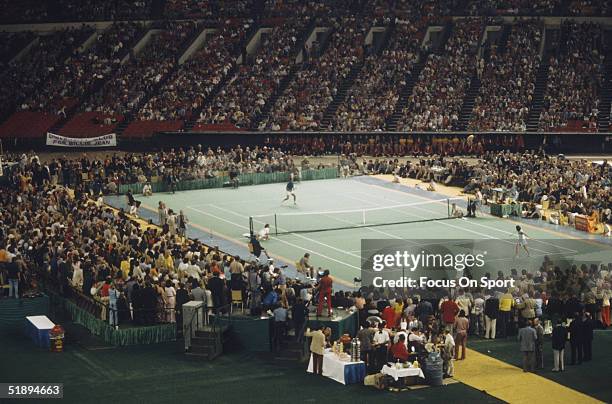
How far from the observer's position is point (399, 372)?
2902cm

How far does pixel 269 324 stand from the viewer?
3247cm

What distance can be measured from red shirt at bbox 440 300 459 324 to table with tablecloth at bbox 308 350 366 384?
3.44 metres

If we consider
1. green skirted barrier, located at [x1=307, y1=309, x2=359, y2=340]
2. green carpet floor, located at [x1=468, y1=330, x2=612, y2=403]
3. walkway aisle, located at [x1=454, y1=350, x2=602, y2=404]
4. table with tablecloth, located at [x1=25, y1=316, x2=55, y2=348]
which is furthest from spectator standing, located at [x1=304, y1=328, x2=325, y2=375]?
table with tablecloth, located at [x1=25, y1=316, x2=55, y2=348]

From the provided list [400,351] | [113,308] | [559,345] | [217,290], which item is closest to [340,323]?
[400,351]

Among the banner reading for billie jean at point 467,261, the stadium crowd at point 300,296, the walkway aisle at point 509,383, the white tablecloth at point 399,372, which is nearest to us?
the walkway aisle at point 509,383

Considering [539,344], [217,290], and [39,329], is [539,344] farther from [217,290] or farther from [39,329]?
[39,329]

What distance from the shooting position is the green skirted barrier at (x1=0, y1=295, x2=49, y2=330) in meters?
35.9

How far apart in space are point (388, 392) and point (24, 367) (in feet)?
32.6

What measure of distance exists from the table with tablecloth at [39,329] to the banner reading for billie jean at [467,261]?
9.49 m

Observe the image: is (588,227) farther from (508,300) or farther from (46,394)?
(46,394)

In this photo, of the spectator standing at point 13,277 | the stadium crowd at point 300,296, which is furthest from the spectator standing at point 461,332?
the spectator standing at point 13,277

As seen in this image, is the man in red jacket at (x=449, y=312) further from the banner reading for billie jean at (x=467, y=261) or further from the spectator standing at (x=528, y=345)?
the spectator standing at (x=528, y=345)

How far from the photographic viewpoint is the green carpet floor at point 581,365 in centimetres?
2884

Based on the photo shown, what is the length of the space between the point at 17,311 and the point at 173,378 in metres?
8.12
